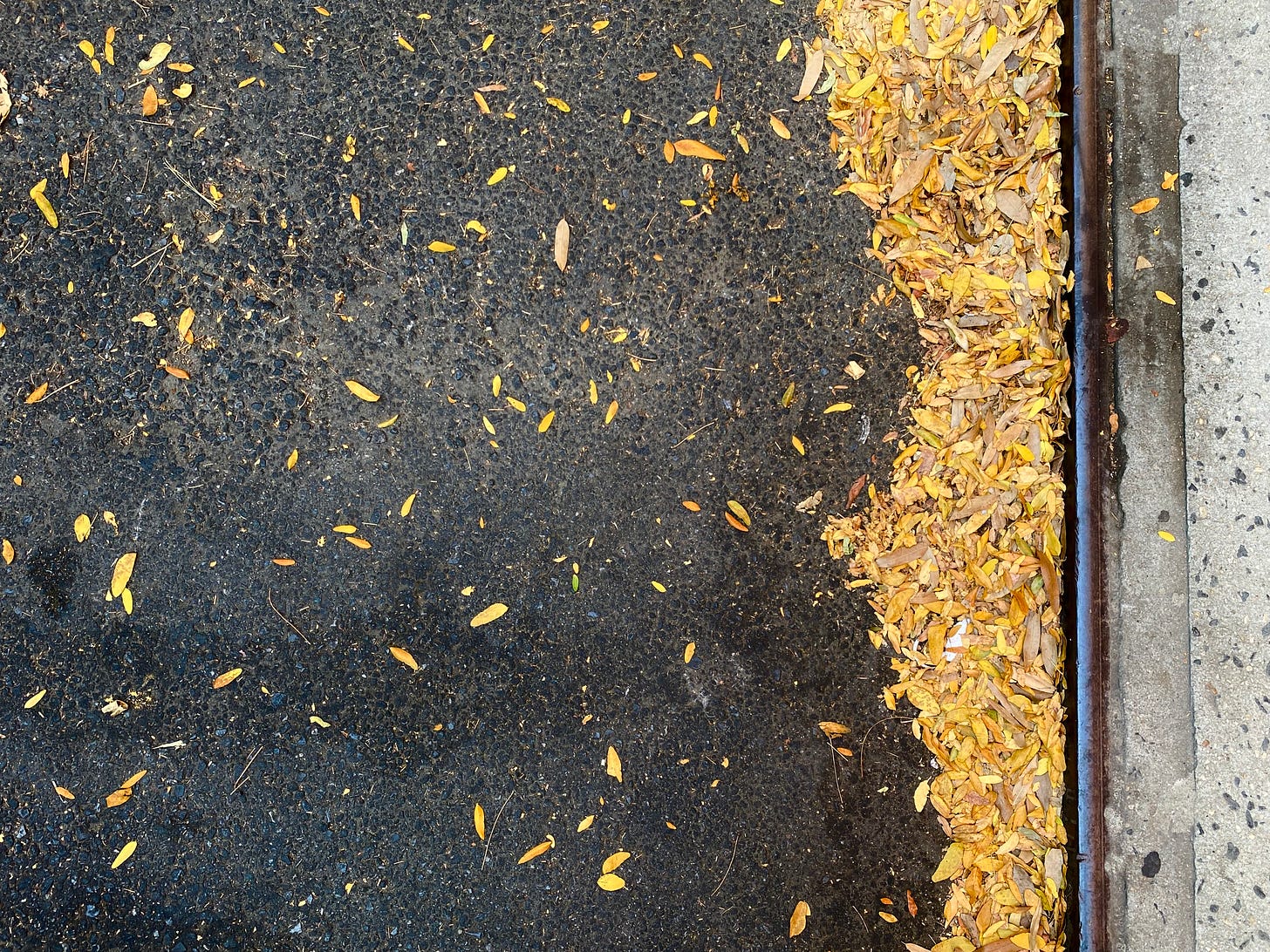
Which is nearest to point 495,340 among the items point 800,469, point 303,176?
point 303,176

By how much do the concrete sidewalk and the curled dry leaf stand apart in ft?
5.68

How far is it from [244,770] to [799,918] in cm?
180

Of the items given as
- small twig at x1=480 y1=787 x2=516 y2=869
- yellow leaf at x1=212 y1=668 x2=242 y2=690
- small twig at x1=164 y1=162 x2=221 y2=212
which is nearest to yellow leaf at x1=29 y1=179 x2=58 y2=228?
small twig at x1=164 y1=162 x2=221 y2=212

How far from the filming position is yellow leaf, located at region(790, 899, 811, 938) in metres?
2.40

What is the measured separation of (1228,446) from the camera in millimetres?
2326

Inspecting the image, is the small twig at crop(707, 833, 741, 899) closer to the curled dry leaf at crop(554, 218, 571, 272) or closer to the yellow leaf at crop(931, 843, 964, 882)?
the yellow leaf at crop(931, 843, 964, 882)

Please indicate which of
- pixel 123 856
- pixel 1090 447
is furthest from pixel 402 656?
pixel 1090 447

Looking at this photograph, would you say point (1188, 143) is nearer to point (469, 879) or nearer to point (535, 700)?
point (535, 700)

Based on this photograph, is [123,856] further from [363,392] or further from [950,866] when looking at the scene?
[950,866]

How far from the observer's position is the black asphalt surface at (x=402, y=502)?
2.37 m

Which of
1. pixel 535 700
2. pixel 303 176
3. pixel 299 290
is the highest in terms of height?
pixel 303 176

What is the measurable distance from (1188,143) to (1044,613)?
1.52 meters

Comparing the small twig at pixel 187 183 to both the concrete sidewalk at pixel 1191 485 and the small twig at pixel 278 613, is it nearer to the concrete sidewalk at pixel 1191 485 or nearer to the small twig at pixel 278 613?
the small twig at pixel 278 613

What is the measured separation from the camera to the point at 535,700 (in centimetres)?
239
